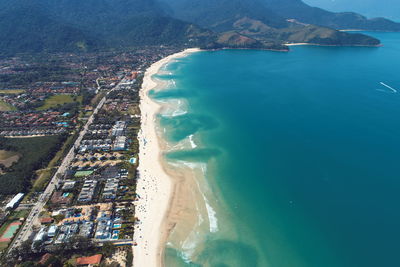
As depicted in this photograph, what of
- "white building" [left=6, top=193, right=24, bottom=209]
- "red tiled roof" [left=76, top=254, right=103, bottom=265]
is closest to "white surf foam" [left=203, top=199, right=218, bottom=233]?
"red tiled roof" [left=76, top=254, right=103, bottom=265]

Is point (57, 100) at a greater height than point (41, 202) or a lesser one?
greater

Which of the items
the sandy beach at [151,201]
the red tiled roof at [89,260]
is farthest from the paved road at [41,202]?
the sandy beach at [151,201]

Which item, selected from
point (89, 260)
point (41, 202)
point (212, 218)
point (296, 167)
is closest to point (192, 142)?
point (212, 218)

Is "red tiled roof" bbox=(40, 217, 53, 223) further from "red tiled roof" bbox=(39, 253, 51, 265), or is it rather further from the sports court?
"red tiled roof" bbox=(39, 253, 51, 265)

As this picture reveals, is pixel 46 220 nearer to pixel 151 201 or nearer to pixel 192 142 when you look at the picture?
pixel 151 201

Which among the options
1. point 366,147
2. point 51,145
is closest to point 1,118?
point 51,145

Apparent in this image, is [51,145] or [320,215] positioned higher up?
[51,145]

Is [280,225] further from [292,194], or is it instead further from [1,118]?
[1,118]
